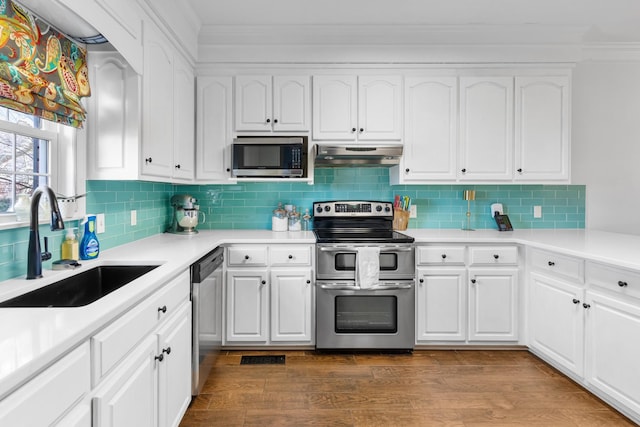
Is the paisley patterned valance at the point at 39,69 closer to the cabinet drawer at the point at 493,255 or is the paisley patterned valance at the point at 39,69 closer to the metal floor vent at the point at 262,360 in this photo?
the metal floor vent at the point at 262,360

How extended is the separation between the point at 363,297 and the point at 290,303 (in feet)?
1.80

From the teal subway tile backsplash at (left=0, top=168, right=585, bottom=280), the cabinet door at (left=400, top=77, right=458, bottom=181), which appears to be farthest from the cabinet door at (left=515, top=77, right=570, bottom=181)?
the cabinet door at (left=400, top=77, right=458, bottom=181)

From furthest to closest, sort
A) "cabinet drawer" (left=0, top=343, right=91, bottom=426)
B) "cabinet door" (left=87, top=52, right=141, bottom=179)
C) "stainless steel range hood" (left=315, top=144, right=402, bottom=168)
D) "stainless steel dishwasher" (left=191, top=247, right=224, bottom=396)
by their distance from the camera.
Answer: "stainless steel range hood" (left=315, top=144, right=402, bottom=168) → "stainless steel dishwasher" (left=191, top=247, right=224, bottom=396) → "cabinet door" (left=87, top=52, right=141, bottom=179) → "cabinet drawer" (left=0, top=343, right=91, bottom=426)

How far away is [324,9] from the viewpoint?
8.85 feet

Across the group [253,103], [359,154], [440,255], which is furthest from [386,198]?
[253,103]

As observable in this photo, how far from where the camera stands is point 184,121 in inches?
109

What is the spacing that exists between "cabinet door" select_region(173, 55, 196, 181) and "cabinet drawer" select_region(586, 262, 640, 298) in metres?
2.67

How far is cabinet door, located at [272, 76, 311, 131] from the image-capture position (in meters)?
3.04

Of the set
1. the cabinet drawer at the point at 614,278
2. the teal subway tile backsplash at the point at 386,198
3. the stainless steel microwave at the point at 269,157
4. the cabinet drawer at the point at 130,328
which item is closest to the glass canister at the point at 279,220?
the teal subway tile backsplash at the point at 386,198

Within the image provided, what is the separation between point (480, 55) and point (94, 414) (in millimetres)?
3308

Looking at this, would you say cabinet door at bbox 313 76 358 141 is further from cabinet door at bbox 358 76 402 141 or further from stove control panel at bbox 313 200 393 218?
stove control panel at bbox 313 200 393 218

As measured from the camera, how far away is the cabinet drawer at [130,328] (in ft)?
3.56

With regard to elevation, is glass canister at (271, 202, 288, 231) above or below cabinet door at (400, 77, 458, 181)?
below

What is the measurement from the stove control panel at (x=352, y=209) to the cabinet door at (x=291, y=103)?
70cm
